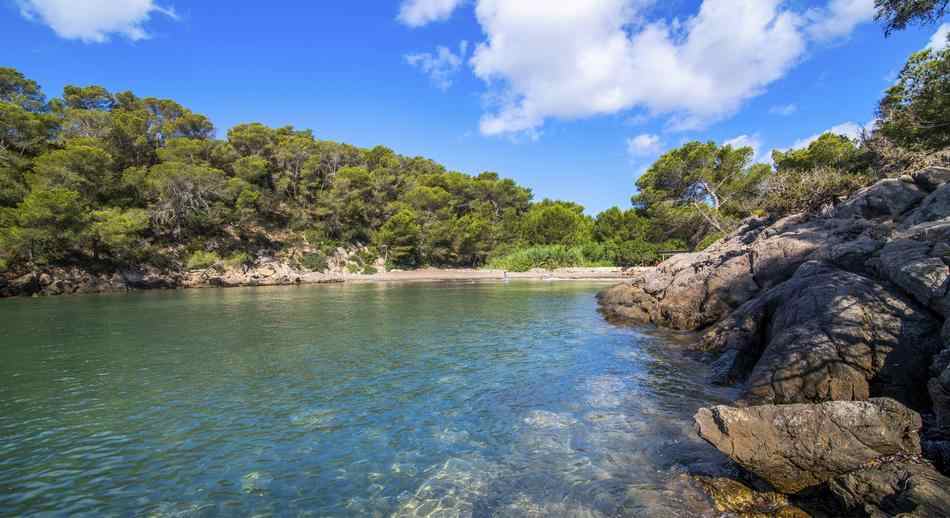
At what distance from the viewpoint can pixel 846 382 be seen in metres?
6.22

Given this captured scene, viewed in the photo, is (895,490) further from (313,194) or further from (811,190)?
(313,194)

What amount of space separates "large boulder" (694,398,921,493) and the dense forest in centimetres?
2007

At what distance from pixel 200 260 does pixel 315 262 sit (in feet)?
40.2

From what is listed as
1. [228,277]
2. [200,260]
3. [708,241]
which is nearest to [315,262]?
[228,277]

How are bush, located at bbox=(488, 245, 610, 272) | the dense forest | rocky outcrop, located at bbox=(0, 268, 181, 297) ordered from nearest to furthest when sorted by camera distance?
the dense forest < rocky outcrop, located at bbox=(0, 268, 181, 297) < bush, located at bbox=(488, 245, 610, 272)

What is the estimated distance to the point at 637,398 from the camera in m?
8.34

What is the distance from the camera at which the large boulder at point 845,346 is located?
608cm

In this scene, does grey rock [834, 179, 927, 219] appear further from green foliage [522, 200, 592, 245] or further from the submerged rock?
green foliage [522, 200, 592, 245]

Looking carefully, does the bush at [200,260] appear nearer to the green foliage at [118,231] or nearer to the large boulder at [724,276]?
the green foliage at [118,231]

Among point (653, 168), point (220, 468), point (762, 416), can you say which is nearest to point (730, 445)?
point (762, 416)

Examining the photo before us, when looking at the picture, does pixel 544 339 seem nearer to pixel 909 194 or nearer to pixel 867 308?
pixel 867 308

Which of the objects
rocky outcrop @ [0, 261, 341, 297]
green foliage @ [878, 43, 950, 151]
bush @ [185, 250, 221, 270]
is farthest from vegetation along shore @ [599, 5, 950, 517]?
bush @ [185, 250, 221, 270]

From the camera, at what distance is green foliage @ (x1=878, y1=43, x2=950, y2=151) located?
18.9 meters

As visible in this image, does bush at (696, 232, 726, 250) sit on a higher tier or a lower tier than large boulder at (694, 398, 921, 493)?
higher
